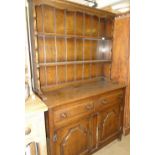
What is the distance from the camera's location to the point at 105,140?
202 centimetres

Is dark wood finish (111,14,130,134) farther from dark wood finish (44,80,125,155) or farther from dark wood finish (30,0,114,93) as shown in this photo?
dark wood finish (44,80,125,155)

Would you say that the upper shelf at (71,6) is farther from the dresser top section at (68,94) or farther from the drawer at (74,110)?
the drawer at (74,110)

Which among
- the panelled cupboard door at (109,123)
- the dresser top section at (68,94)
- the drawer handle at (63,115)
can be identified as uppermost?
the dresser top section at (68,94)

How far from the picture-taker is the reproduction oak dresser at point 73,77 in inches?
59.0

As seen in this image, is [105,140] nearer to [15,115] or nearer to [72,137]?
[72,137]

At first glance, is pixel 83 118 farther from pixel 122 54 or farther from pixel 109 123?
pixel 122 54

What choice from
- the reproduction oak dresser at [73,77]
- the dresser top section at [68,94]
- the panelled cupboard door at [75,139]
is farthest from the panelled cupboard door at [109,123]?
the dresser top section at [68,94]

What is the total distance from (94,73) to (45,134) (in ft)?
4.25
